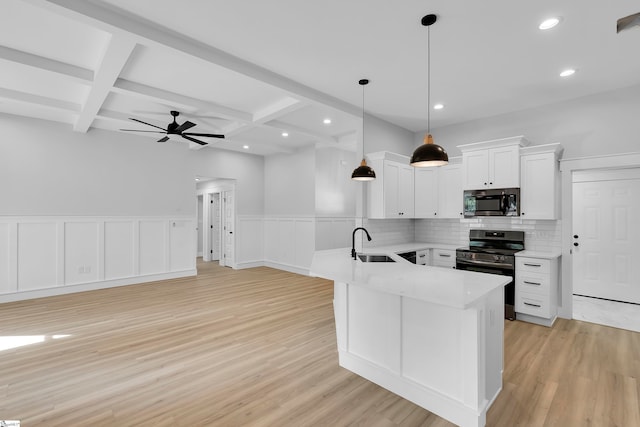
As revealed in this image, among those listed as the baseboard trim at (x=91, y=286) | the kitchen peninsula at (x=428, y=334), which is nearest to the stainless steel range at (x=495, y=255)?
the kitchen peninsula at (x=428, y=334)

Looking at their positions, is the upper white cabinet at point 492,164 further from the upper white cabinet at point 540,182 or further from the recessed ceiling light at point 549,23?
the recessed ceiling light at point 549,23

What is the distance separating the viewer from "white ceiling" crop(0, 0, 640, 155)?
2.48 m

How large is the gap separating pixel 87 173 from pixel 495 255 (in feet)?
23.7

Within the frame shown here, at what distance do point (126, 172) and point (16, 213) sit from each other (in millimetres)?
1817

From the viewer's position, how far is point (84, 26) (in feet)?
9.13

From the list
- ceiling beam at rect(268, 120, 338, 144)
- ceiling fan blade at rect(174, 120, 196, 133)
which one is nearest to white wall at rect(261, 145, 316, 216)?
ceiling beam at rect(268, 120, 338, 144)

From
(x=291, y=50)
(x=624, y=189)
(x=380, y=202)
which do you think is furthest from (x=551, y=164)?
(x=291, y=50)

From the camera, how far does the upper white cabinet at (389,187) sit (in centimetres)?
481

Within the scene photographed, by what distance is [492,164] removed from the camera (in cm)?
450

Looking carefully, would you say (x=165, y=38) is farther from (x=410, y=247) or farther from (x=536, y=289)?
(x=536, y=289)

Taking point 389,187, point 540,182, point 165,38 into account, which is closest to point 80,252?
point 165,38

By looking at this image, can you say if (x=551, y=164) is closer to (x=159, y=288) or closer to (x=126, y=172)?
(x=159, y=288)

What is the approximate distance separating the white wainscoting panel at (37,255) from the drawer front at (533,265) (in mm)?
7547

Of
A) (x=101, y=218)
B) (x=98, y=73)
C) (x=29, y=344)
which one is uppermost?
(x=98, y=73)
